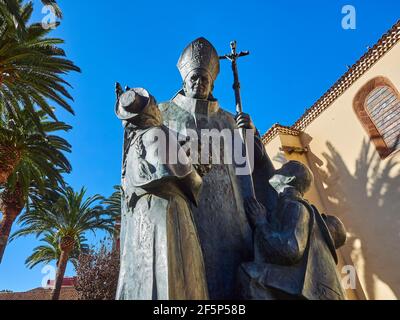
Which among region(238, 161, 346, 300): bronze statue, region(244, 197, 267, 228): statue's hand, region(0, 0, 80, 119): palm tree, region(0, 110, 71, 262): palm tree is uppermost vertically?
region(0, 0, 80, 119): palm tree

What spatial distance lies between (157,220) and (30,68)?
1191 cm

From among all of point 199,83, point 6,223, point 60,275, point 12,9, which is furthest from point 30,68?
point 60,275

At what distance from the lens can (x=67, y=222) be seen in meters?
18.8

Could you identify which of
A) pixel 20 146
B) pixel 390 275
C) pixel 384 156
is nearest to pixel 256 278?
pixel 390 275

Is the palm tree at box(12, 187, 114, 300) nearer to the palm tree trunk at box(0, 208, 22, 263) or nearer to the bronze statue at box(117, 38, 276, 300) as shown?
the palm tree trunk at box(0, 208, 22, 263)

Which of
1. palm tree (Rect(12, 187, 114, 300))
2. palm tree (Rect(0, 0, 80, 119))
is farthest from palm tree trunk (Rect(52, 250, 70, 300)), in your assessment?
palm tree (Rect(0, 0, 80, 119))

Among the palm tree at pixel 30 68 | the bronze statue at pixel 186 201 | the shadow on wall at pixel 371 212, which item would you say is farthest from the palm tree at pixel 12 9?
the shadow on wall at pixel 371 212

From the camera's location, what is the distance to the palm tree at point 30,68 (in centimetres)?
1045

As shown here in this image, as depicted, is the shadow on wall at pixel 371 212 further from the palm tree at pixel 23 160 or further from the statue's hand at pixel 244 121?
the palm tree at pixel 23 160

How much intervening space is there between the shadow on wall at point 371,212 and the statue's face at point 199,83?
10629 millimetres

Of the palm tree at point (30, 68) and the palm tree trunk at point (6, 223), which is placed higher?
the palm tree at point (30, 68)

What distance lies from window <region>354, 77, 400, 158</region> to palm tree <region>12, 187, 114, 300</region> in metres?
15.0

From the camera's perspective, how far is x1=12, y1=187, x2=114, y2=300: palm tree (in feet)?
59.9

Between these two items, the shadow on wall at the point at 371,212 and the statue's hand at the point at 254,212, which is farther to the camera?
the shadow on wall at the point at 371,212
